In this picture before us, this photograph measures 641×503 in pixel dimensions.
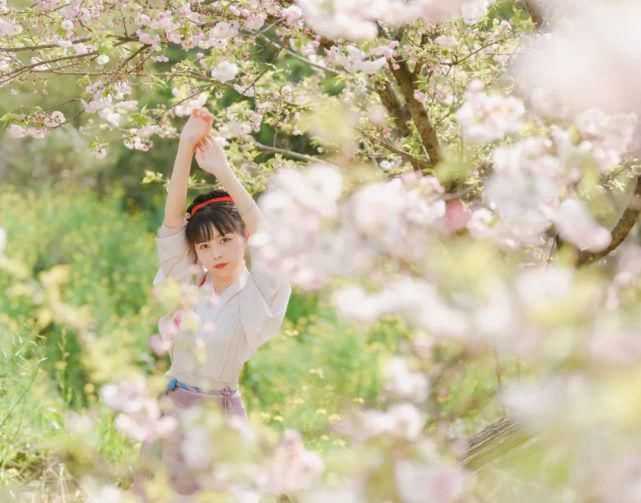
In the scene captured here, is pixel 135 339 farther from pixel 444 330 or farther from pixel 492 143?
pixel 444 330

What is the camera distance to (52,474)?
4242mm

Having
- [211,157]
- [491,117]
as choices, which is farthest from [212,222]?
[491,117]

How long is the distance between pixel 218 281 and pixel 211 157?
44cm

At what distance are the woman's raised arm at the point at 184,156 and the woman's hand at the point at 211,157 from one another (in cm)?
3

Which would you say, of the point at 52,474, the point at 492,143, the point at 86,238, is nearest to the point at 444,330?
the point at 492,143

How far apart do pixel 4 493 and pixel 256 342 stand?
151cm

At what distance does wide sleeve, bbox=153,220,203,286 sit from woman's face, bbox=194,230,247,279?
0.07m

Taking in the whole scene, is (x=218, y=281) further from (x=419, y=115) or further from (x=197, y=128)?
(x=419, y=115)

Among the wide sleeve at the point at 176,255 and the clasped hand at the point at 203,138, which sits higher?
the clasped hand at the point at 203,138

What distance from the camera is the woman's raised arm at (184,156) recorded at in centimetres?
273

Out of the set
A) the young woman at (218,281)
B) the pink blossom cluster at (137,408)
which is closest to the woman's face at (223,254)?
the young woman at (218,281)

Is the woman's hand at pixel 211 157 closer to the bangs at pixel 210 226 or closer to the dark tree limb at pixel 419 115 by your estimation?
the bangs at pixel 210 226

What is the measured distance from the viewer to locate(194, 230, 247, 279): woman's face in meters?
2.89

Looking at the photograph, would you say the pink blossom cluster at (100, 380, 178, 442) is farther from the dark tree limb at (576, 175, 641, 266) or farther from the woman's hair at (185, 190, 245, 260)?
the dark tree limb at (576, 175, 641, 266)
